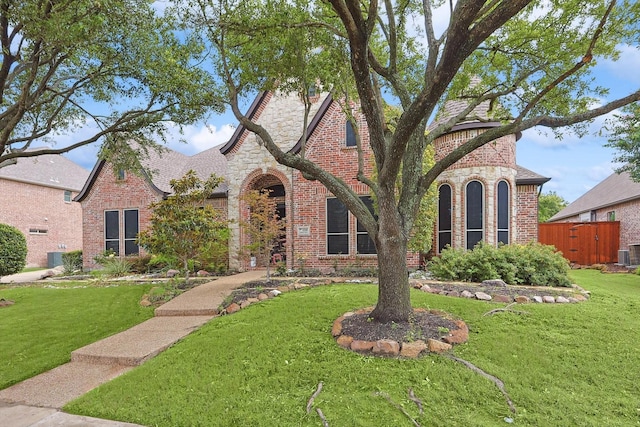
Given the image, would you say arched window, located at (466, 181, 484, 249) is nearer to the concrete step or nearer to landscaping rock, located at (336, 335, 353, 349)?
landscaping rock, located at (336, 335, 353, 349)

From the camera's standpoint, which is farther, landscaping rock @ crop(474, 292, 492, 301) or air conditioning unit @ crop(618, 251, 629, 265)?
air conditioning unit @ crop(618, 251, 629, 265)

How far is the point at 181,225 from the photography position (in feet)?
27.8

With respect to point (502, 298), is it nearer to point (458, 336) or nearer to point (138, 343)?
point (458, 336)

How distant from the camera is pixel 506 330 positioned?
16.0 feet

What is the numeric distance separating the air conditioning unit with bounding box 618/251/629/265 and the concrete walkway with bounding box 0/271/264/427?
16930mm

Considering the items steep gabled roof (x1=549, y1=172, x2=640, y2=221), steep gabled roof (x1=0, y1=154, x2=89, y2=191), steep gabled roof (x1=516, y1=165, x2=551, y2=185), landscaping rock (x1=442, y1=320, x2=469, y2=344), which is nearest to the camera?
landscaping rock (x1=442, y1=320, x2=469, y2=344)

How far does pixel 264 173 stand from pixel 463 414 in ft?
34.6

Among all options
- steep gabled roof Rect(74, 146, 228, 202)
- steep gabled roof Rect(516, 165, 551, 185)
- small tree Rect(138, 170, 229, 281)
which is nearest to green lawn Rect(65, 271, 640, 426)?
small tree Rect(138, 170, 229, 281)

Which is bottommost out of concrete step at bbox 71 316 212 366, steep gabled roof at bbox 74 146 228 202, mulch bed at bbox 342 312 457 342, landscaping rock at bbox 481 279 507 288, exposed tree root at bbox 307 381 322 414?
concrete step at bbox 71 316 212 366

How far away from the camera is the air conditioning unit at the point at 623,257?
14.7 meters

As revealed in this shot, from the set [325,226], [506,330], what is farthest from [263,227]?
[506,330]

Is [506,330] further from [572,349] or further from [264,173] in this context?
[264,173]

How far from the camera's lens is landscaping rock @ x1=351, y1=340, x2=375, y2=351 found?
4.35 metres

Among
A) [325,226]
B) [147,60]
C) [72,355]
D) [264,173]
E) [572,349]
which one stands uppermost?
[147,60]
